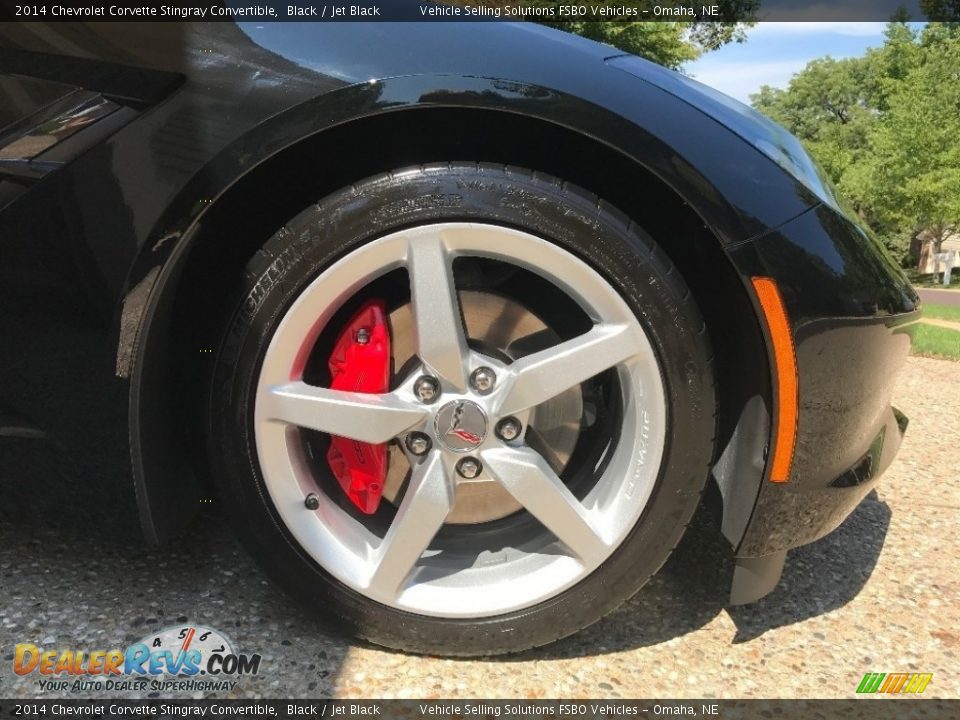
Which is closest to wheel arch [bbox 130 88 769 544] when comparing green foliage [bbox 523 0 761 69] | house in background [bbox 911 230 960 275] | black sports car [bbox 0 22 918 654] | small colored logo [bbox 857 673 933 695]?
black sports car [bbox 0 22 918 654]

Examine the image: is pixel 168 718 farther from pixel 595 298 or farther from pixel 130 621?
pixel 595 298

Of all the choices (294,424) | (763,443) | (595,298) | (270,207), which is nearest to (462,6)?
(270,207)

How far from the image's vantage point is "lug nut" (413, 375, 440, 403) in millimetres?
1580

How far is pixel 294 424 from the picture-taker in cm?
158

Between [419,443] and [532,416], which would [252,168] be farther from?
[532,416]

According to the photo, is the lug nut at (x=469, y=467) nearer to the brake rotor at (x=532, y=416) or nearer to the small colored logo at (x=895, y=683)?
the brake rotor at (x=532, y=416)

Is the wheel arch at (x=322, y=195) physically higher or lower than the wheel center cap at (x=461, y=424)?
higher

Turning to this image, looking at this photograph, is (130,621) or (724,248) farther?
(130,621)

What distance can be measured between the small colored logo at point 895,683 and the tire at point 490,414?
52 cm

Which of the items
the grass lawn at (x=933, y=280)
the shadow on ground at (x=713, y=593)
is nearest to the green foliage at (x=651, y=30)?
the shadow on ground at (x=713, y=593)

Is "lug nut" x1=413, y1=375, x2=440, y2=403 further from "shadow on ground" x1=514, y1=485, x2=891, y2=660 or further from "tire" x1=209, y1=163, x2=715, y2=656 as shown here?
"shadow on ground" x1=514, y1=485, x2=891, y2=660

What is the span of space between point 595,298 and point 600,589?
24.5 inches

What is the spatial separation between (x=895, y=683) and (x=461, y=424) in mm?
1100

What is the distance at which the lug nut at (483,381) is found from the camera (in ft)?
5.18
